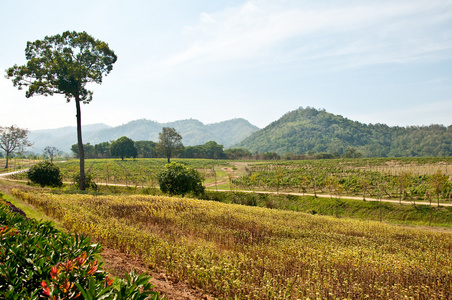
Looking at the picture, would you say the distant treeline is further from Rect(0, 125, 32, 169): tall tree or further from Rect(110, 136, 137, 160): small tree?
Rect(0, 125, 32, 169): tall tree

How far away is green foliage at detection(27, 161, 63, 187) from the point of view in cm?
2655

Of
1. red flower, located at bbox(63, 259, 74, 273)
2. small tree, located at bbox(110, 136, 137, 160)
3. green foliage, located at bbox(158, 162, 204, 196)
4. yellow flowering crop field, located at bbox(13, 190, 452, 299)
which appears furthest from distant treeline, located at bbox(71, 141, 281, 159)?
red flower, located at bbox(63, 259, 74, 273)

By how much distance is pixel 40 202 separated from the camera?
12.9 metres

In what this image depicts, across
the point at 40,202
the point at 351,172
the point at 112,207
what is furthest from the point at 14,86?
the point at 351,172

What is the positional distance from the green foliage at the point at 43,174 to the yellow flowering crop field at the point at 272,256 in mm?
16361

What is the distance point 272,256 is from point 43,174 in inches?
1100

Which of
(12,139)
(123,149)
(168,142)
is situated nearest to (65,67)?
(12,139)

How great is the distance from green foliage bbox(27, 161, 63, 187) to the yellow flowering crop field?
1636 cm

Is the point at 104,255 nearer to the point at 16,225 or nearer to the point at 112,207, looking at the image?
the point at 16,225

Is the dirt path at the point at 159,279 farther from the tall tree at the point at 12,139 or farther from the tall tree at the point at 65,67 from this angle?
the tall tree at the point at 12,139

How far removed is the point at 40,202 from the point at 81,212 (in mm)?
3636

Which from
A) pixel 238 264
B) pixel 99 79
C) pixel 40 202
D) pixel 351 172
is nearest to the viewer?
pixel 238 264

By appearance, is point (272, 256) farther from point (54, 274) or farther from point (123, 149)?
point (123, 149)

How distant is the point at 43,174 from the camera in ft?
87.6
